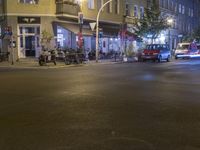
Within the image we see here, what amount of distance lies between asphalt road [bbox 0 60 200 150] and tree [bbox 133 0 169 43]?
3646cm

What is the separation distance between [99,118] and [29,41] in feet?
104

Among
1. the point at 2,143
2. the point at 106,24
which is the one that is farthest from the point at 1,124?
the point at 106,24

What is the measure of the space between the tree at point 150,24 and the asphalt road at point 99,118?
3646 cm

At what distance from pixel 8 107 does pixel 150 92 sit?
204 inches

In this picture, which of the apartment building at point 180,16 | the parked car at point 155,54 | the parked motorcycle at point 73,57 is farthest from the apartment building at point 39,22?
the apartment building at point 180,16

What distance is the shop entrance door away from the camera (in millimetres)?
39281

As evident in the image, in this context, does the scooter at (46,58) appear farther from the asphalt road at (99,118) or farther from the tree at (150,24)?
the tree at (150,24)

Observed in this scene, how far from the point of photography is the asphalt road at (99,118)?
7.16 metres

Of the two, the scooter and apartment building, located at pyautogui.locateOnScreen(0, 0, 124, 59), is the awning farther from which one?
the scooter

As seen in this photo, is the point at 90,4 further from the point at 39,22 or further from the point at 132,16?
the point at 132,16

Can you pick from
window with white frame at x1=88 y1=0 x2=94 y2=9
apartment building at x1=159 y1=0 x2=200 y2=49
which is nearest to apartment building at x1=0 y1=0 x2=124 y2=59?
window with white frame at x1=88 y1=0 x2=94 y2=9

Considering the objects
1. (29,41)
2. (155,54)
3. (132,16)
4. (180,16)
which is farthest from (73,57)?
(180,16)

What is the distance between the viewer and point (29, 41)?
3997 cm

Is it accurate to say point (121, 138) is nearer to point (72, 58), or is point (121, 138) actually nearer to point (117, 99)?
point (117, 99)
